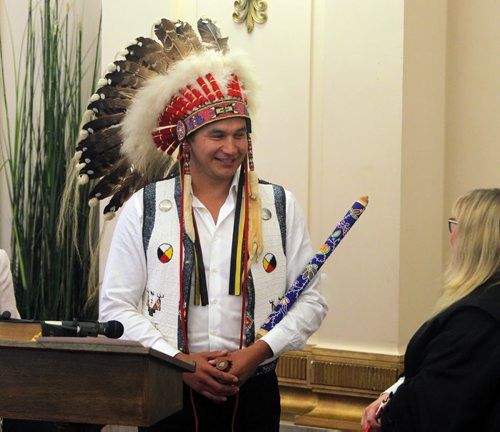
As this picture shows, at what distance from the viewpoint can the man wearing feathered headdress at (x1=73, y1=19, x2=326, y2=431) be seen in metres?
2.89

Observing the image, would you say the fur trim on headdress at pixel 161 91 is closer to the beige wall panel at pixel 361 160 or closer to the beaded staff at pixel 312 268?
the beaded staff at pixel 312 268

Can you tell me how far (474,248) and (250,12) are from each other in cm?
221

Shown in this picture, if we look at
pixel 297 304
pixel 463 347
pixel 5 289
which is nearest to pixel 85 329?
pixel 297 304

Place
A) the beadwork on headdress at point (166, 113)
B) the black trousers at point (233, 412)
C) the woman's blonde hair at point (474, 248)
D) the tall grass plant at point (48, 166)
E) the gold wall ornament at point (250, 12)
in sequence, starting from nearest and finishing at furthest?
the woman's blonde hair at point (474, 248) → the black trousers at point (233, 412) → the beadwork on headdress at point (166, 113) → the gold wall ornament at point (250, 12) → the tall grass plant at point (48, 166)

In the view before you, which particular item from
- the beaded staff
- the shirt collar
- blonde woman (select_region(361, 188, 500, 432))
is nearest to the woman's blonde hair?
blonde woman (select_region(361, 188, 500, 432))

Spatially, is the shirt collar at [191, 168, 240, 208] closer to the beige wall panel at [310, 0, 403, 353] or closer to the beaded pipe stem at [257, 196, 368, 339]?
the beaded pipe stem at [257, 196, 368, 339]

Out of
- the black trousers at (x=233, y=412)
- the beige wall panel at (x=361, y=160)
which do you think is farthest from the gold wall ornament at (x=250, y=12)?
the black trousers at (x=233, y=412)

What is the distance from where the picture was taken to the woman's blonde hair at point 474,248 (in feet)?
8.46

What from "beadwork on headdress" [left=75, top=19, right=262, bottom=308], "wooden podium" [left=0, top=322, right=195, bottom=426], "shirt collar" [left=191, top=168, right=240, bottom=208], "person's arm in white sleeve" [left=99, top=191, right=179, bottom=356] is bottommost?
"wooden podium" [left=0, top=322, right=195, bottom=426]

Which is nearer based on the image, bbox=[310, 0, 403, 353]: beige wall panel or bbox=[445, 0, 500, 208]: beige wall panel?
bbox=[310, 0, 403, 353]: beige wall panel

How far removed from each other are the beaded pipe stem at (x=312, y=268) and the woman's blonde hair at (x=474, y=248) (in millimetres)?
378

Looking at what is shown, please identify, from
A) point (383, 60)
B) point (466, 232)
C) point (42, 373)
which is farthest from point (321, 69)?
point (42, 373)

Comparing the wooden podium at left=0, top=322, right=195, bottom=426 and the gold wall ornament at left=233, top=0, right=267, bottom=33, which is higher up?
the gold wall ornament at left=233, top=0, right=267, bottom=33

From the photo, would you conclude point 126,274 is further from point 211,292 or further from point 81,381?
point 81,381
